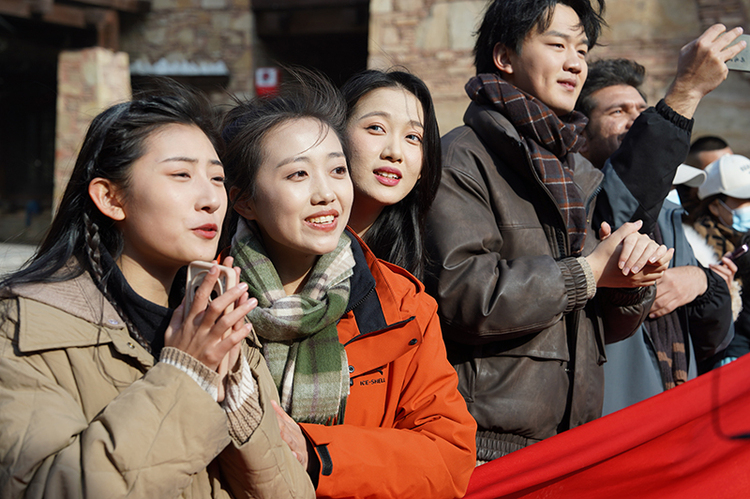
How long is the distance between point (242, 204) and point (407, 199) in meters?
0.65

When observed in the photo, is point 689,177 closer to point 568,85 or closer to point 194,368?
point 568,85

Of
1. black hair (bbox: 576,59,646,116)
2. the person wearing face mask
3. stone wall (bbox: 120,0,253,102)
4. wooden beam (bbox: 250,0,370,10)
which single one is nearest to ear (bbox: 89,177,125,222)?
black hair (bbox: 576,59,646,116)

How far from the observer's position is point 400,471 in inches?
62.7

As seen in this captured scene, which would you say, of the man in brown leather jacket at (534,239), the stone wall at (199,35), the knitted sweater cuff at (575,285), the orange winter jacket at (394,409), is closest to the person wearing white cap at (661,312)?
the man in brown leather jacket at (534,239)

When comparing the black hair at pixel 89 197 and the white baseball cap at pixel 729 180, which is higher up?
the black hair at pixel 89 197

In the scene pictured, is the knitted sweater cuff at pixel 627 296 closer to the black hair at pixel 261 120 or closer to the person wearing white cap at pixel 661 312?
the person wearing white cap at pixel 661 312

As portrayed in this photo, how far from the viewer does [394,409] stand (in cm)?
176

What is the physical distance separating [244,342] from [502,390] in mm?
896

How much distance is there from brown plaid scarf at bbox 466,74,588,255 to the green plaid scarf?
0.88 meters

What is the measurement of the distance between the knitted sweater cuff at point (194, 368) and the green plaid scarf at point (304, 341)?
1.27 ft

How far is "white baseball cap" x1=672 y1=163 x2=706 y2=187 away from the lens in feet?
11.2

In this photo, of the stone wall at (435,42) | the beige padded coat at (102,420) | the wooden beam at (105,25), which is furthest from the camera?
the wooden beam at (105,25)

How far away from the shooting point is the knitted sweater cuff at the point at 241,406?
51.8 inches

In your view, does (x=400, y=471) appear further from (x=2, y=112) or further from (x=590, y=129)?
(x=2, y=112)
